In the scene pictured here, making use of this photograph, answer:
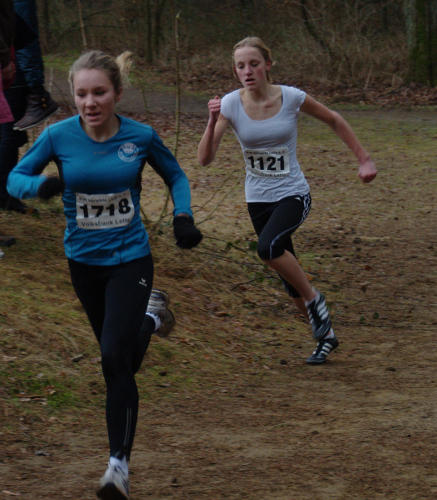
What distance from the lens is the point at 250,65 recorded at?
6.30 meters

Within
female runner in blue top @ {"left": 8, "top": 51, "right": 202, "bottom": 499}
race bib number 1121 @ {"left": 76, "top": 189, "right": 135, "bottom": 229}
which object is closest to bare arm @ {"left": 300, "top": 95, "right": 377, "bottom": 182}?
female runner in blue top @ {"left": 8, "top": 51, "right": 202, "bottom": 499}

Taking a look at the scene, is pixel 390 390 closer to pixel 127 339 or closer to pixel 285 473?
pixel 285 473

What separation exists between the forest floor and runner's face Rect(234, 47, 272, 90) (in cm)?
206

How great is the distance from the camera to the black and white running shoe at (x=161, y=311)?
187 inches

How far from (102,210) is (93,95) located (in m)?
0.54

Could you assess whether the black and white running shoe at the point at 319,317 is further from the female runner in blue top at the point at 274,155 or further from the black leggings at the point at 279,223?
the black leggings at the point at 279,223

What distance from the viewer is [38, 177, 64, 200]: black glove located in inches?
150

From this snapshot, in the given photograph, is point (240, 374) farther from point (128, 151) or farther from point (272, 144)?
point (128, 151)

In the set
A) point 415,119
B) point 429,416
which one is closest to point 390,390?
point 429,416

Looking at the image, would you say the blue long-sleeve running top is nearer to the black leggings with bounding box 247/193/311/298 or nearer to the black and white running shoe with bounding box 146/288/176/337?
the black and white running shoe with bounding box 146/288/176/337

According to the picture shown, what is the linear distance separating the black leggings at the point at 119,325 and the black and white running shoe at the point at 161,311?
0.25 m

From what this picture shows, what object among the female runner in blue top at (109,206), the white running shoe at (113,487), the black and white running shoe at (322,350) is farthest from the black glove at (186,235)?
the black and white running shoe at (322,350)

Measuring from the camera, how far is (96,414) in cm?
536

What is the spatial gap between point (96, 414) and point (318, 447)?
1460 millimetres
